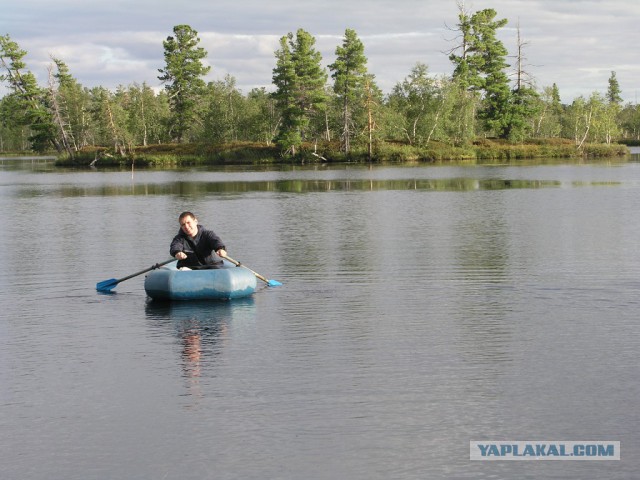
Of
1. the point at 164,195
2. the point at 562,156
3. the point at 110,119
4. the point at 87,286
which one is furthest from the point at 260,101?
the point at 87,286

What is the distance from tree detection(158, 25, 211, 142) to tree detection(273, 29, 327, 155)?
16.3 m

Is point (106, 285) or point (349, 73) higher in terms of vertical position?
point (349, 73)

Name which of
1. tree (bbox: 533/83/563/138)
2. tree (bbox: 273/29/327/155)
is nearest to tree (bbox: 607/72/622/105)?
tree (bbox: 533/83/563/138)

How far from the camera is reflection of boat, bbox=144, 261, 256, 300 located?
1545 centimetres

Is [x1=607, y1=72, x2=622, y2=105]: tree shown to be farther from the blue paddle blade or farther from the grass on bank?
the blue paddle blade

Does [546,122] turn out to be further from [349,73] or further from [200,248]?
[200,248]

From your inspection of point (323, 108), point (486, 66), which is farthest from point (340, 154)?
point (486, 66)

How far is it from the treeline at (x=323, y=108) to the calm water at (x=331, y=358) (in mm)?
67347

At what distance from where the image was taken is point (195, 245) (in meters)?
16.1

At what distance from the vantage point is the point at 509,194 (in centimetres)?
4188

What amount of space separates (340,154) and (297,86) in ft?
28.2

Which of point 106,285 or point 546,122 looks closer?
point 106,285

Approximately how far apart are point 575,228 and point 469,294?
11696 millimetres

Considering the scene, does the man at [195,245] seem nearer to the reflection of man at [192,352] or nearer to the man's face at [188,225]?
the man's face at [188,225]
